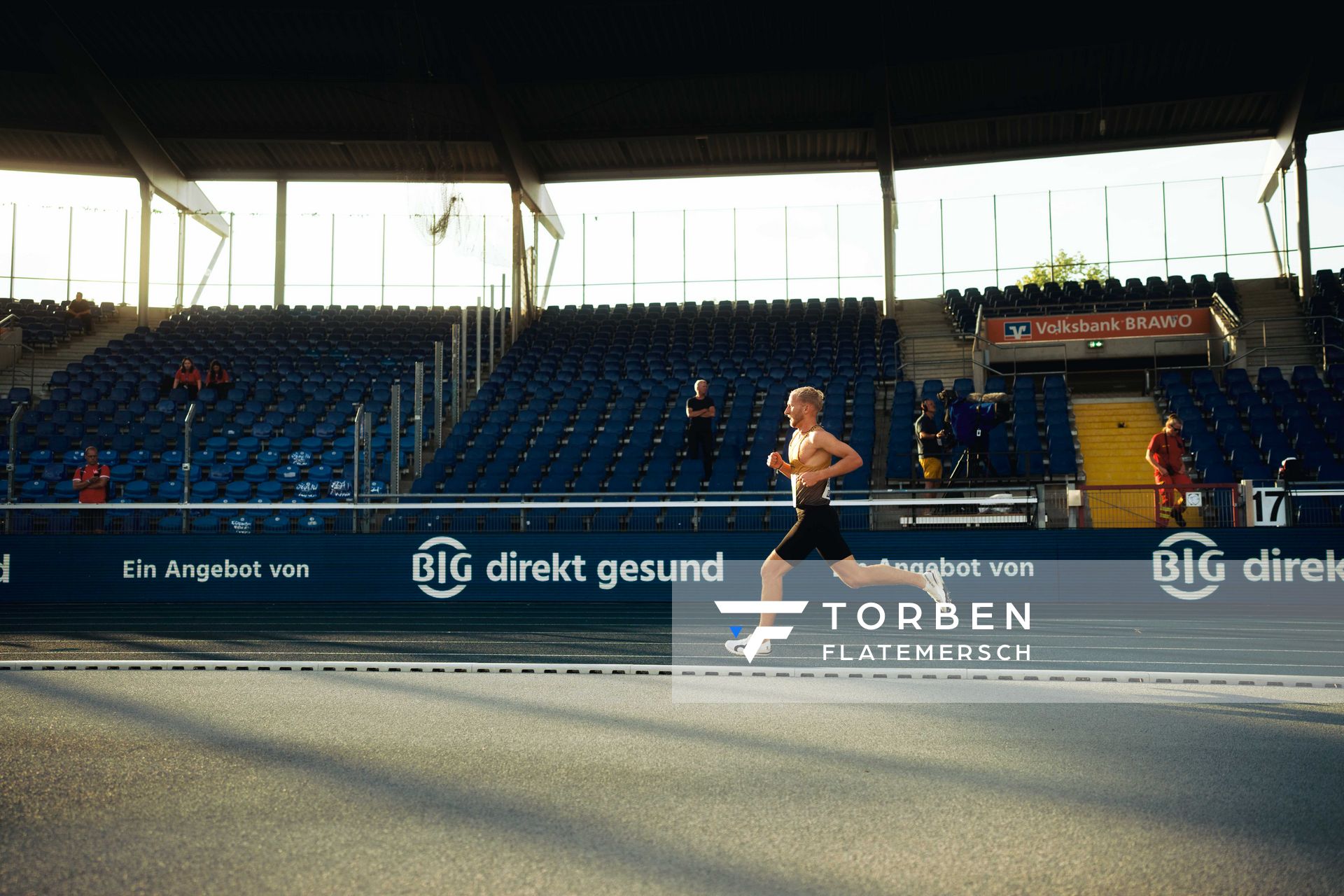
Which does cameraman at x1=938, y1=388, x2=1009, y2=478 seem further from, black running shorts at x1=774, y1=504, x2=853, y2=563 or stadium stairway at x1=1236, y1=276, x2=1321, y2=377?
black running shorts at x1=774, y1=504, x2=853, y2=563

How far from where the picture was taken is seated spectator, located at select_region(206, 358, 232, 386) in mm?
24250

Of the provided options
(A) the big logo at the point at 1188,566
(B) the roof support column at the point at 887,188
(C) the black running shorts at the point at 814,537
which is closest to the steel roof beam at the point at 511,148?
(B) the roof support column at the point at 887,188

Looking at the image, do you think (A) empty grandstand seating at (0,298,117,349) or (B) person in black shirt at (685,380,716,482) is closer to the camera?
(B) person in black shirt at (685,380,716,482)

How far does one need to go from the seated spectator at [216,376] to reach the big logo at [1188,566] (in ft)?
63.9

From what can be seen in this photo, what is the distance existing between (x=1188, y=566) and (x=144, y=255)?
28488 millimetres

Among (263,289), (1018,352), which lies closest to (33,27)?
(263,289)

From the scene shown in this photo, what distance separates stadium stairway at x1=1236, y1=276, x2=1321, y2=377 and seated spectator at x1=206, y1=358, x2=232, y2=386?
21.9m

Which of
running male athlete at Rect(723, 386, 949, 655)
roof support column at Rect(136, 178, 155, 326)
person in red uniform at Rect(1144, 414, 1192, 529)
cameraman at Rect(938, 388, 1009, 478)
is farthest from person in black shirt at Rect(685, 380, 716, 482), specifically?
roof support column at Rect(136, 178, 155, 326)

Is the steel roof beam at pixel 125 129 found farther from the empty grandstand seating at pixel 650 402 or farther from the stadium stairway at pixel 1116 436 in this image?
the stadium stairway at pixel 1116 436

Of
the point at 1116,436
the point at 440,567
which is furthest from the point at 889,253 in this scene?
the point at 440,567

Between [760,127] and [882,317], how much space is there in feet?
20.3

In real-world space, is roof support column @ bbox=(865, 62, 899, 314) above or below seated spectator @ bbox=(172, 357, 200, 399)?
above

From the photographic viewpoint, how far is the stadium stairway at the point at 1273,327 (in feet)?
77.7

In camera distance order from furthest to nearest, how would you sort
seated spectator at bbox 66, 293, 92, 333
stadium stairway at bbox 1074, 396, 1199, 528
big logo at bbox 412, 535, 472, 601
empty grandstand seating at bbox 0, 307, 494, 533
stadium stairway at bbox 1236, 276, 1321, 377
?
1. seated spectator at bbox 66, 293, 92, 333
2. stadium stairway at bbox 1236, 276, 1321, 377
3. stadium stairway at bbox 1074, 396, 1199, 528
4. empty grandstand seating at bbox 0, 307, 494, 533
5. big logo at bbox 412, 535, 472, 601
